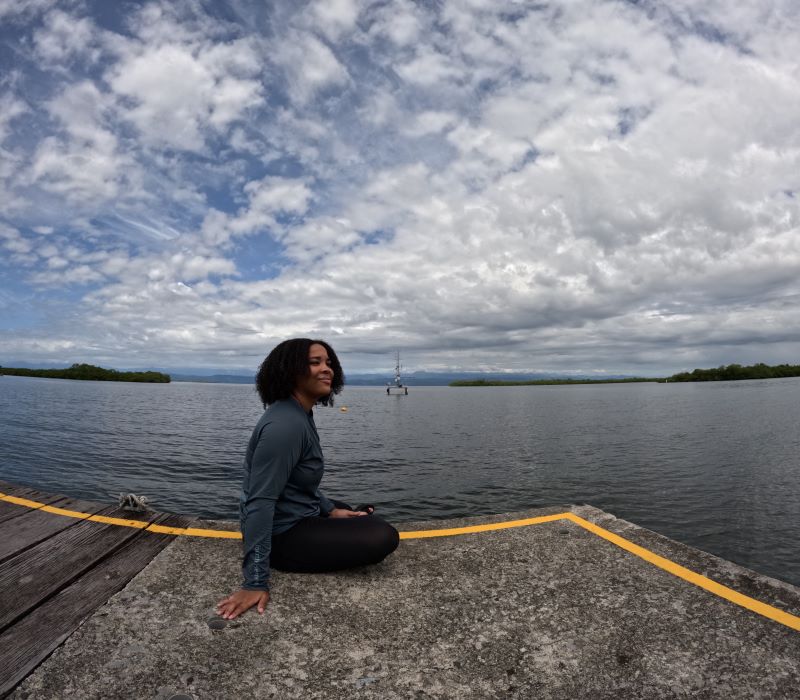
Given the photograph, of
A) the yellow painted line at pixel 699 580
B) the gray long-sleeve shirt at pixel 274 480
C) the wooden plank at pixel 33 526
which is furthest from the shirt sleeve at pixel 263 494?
the yellow painted line at pixel 699 580

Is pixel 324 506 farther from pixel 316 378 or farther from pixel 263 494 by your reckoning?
pixel 316 378

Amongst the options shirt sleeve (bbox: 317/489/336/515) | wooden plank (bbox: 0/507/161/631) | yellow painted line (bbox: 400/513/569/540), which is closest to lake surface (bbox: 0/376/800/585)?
yellow painted line (bbox: 400/513/569/540)

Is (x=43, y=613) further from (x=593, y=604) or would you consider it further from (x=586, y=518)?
(x=586, y=518)

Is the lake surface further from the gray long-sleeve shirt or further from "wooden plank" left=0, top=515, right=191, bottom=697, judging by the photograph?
the gray long-sleeve shirt

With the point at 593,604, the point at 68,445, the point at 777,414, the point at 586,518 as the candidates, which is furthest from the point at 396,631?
the point at 777,414

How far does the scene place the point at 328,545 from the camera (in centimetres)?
368

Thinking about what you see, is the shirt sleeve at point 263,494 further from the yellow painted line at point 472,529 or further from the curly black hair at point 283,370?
the yellow painted line at point 472,529

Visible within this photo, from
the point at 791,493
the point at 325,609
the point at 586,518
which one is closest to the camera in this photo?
the point at 325,609

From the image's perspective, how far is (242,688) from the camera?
2.50 m

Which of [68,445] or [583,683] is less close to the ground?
[583,683]

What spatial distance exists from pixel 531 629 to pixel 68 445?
83.6 feet

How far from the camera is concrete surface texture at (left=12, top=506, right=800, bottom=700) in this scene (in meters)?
2.53

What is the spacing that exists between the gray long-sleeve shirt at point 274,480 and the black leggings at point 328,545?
117mm

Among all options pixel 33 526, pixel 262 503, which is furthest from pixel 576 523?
pixel 33 526
